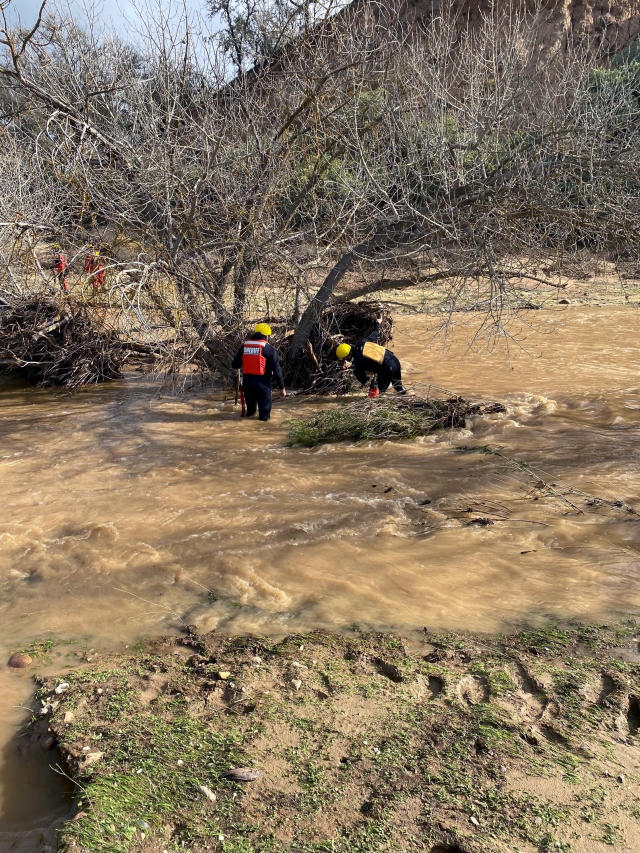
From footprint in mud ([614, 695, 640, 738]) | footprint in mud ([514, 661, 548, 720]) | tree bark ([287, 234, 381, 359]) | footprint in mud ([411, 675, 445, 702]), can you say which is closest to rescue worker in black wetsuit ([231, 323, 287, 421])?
tree bark ([287, 234, 381, 359])

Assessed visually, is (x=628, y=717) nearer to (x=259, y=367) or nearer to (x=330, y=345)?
(x=259, y=367)

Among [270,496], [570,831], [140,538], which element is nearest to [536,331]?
[270,496]

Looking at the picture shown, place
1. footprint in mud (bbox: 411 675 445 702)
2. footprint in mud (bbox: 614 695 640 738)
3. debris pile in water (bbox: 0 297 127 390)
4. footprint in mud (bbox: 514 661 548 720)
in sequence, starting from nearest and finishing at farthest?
footprint in mud (bbox: 614 695 640 738)
footprint in mud (bbox: 514 661 548 720)
footprint in mud (bbox: 411 675 445 702)
debris pile in water (bbox: 0 297 127 390)

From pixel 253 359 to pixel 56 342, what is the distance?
174 inches

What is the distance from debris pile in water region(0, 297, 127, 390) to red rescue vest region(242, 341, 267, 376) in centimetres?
338

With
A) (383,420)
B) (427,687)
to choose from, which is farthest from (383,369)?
(427,687)

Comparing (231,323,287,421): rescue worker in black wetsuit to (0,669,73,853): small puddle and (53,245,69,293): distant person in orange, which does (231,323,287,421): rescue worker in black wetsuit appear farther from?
(0,669,73,853): small puddle

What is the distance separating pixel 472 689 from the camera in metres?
3.78

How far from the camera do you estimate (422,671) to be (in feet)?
12.9

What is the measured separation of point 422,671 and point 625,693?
42.3 inches

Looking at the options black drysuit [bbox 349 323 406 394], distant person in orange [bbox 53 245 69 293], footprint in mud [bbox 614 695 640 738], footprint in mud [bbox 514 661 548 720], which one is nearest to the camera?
footprint in mud [bbox 614 695 640 738]

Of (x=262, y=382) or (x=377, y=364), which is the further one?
(x=377, y=364)

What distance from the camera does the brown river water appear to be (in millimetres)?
4645

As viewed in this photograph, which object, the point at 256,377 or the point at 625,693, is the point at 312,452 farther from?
the point at 625,693
